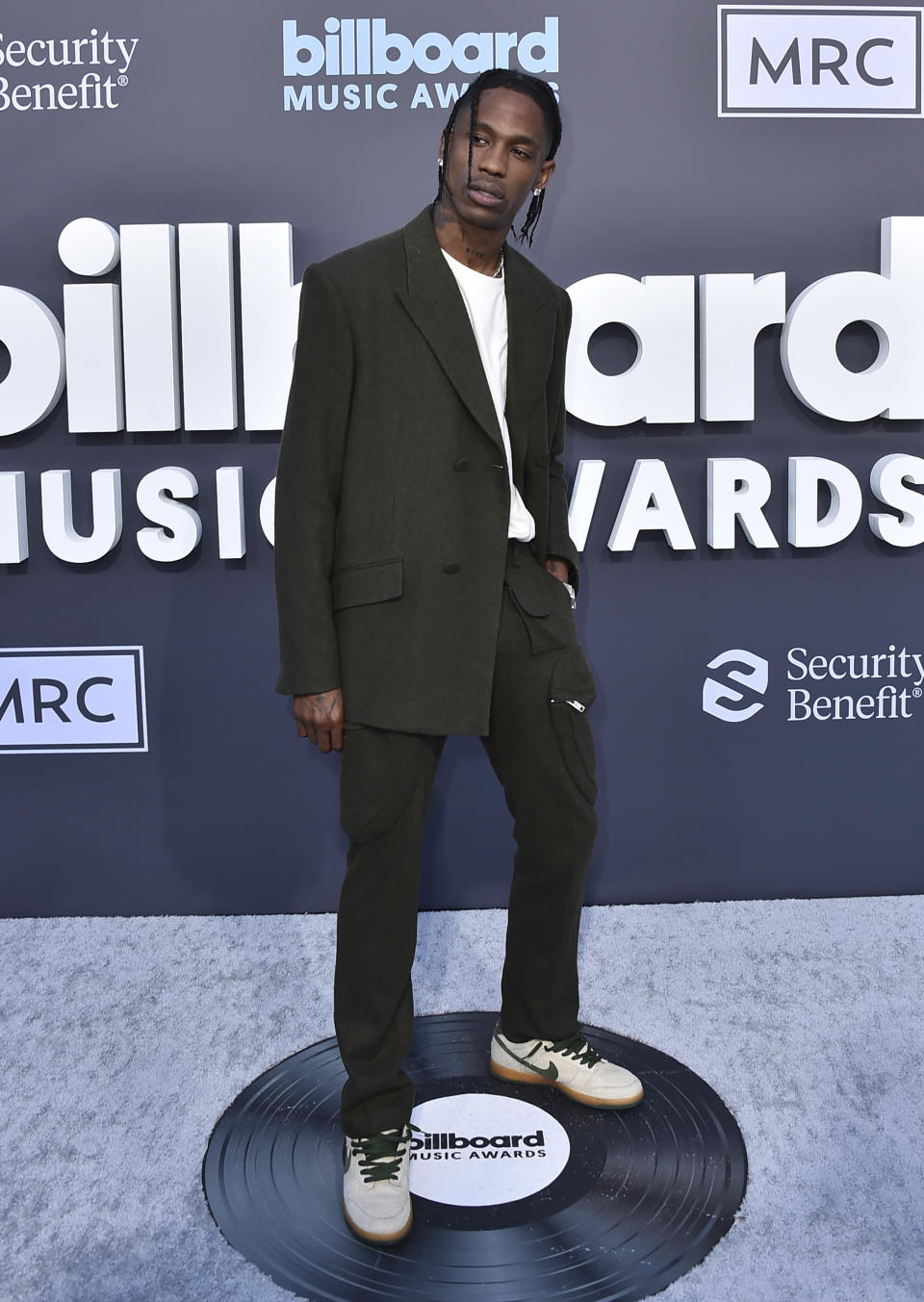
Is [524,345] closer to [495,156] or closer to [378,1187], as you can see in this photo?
[495,156]

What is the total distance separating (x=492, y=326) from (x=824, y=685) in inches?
63.7

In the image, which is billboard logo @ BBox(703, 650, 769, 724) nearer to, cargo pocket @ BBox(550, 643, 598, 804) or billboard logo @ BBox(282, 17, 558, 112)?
cargo pocket @ BBox(550, 643, 598, 804)

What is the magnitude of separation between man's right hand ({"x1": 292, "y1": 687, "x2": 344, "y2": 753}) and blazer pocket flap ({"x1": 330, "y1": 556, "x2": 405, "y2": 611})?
0.15 metres

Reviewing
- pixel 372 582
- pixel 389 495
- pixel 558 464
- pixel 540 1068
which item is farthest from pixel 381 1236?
pixel 558 464

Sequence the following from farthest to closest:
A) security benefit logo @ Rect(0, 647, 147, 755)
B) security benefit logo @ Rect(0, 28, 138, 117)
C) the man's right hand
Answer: security benefit logo @ Rect(0, 647, 147, 755)
security benefit logo @ Rect(0, 28, 138, 117)
the man's right hand

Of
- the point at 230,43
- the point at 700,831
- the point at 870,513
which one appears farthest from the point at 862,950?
the point at 230,43

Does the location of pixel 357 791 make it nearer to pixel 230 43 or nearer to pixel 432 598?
pixel 432 598

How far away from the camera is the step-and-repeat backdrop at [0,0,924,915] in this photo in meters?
2.79

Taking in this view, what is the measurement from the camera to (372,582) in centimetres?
175

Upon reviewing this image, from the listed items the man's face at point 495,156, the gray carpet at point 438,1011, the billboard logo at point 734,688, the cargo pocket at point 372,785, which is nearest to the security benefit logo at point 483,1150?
the gray carpet at point 438,1011

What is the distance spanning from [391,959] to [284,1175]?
442 millimetres

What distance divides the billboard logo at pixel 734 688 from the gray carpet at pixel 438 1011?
53 centimetres

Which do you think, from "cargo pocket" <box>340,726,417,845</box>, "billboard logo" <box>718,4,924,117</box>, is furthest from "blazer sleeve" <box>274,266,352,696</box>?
"billboard logo" <box>718,4,924,117</box>

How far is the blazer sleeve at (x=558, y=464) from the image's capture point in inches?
81.5
